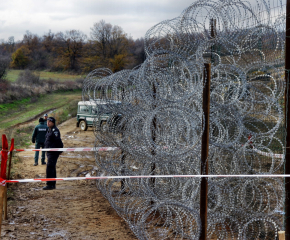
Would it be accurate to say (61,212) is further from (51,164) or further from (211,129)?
(211,129)

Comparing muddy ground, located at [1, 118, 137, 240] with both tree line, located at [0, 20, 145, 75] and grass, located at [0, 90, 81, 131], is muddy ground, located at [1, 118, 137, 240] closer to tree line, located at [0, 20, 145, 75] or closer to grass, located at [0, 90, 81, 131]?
grass, located at [0, 90, 81, 131]

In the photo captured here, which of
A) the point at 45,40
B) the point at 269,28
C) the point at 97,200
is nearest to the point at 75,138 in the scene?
the point at 97,200

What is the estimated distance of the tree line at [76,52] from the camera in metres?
43.9

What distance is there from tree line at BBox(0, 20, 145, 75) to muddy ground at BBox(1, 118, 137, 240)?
28773 millimetres

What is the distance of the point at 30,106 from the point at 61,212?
72.0ft

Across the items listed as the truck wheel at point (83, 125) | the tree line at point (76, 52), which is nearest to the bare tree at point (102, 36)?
the tree line at point (76, 52)

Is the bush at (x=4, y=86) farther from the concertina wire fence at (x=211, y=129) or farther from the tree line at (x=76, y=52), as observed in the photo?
the concertina wire fence at (x=211, y=129)

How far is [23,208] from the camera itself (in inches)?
280

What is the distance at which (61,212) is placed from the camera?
6.91 m

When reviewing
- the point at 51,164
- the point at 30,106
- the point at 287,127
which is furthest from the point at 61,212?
the point at 30,106

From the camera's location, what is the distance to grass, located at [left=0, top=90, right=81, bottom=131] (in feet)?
71.7

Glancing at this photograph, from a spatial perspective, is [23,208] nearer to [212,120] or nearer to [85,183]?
[85,183]

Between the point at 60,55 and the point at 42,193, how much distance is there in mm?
54419

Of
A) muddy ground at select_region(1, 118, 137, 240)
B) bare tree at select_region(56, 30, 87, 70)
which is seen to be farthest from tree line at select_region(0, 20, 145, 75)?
muddy ground at select_region(1, 118, 137, 240)
